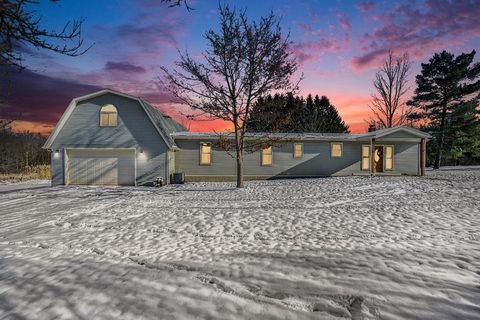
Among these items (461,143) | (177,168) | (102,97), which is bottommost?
(177,168)

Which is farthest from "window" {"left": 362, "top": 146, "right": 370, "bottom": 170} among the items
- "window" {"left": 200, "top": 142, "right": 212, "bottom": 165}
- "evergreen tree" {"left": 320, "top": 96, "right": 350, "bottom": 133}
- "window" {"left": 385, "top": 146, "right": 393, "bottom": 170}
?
"evergreen tree" {"left": 320, "top": 96, "right": 350, "bottom": 133}

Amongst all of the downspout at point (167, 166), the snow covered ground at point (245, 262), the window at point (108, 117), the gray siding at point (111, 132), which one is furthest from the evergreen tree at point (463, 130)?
the window at point (108, 117)

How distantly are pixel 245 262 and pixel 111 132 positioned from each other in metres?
15.9

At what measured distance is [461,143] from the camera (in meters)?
29.1

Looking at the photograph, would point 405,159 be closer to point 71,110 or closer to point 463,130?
point 463,130

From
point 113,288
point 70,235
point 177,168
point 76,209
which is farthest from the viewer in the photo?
point 177,168

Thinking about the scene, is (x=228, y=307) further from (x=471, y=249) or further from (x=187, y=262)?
(x=471, y=249)

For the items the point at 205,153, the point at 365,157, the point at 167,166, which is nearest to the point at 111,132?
the point at 167,166

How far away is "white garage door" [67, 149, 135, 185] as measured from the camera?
17469mm

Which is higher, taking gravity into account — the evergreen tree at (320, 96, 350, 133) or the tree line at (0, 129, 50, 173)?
the evergreen tree at (320, 96, 350, 133)

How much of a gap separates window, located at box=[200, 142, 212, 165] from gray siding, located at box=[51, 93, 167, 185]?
3.18 m

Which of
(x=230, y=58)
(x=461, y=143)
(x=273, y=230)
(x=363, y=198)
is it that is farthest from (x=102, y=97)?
(x=461, y=143)

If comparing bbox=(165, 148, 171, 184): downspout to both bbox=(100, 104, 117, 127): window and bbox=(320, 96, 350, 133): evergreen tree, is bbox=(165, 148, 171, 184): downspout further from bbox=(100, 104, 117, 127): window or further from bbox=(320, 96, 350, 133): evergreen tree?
bbox=(320, 96, 350, 133): evergreen tree

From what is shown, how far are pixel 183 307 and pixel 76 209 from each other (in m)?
9.03
